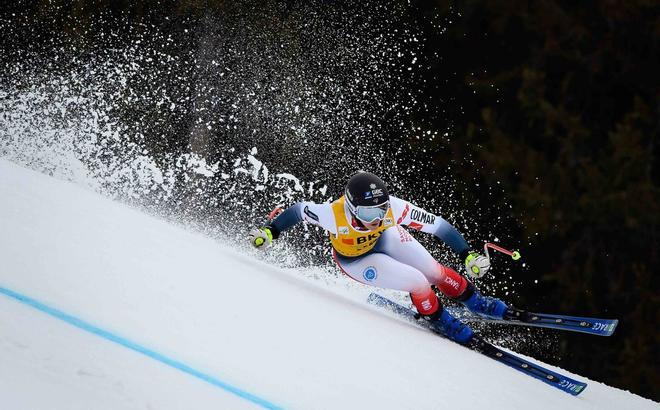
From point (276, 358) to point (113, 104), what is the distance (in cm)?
721

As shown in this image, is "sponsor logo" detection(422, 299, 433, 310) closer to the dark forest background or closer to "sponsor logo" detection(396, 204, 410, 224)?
"sponsor logo" detection(396, 204, 410, 224)

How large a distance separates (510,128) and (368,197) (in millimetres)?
7721

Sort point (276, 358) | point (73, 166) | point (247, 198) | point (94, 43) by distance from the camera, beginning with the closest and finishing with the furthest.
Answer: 1. point (276, 358)
2. point (73, 166)
3. point (247, 198)
4. point (94, 43)

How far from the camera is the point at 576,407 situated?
3.21 meters

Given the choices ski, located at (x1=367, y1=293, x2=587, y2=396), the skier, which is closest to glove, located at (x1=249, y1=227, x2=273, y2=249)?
the skier

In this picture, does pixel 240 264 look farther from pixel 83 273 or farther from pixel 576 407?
pixel 576 407

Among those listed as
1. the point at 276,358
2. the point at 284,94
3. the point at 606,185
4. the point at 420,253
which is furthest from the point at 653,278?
the point at 276,358

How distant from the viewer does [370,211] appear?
3793 mm

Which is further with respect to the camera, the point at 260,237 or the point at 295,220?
the point at 295,220

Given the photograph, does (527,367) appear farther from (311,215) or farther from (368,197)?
(311,215)

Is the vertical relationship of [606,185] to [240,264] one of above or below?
above

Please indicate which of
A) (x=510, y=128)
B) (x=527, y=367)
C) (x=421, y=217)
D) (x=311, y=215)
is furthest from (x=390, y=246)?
(x=510, y=128)

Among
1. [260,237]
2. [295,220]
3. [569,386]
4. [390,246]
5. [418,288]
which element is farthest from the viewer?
[390,246]

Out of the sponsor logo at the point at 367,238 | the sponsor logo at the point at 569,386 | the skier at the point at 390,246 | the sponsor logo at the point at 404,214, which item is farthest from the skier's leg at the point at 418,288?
the sponsor logo at the point at 569,386
